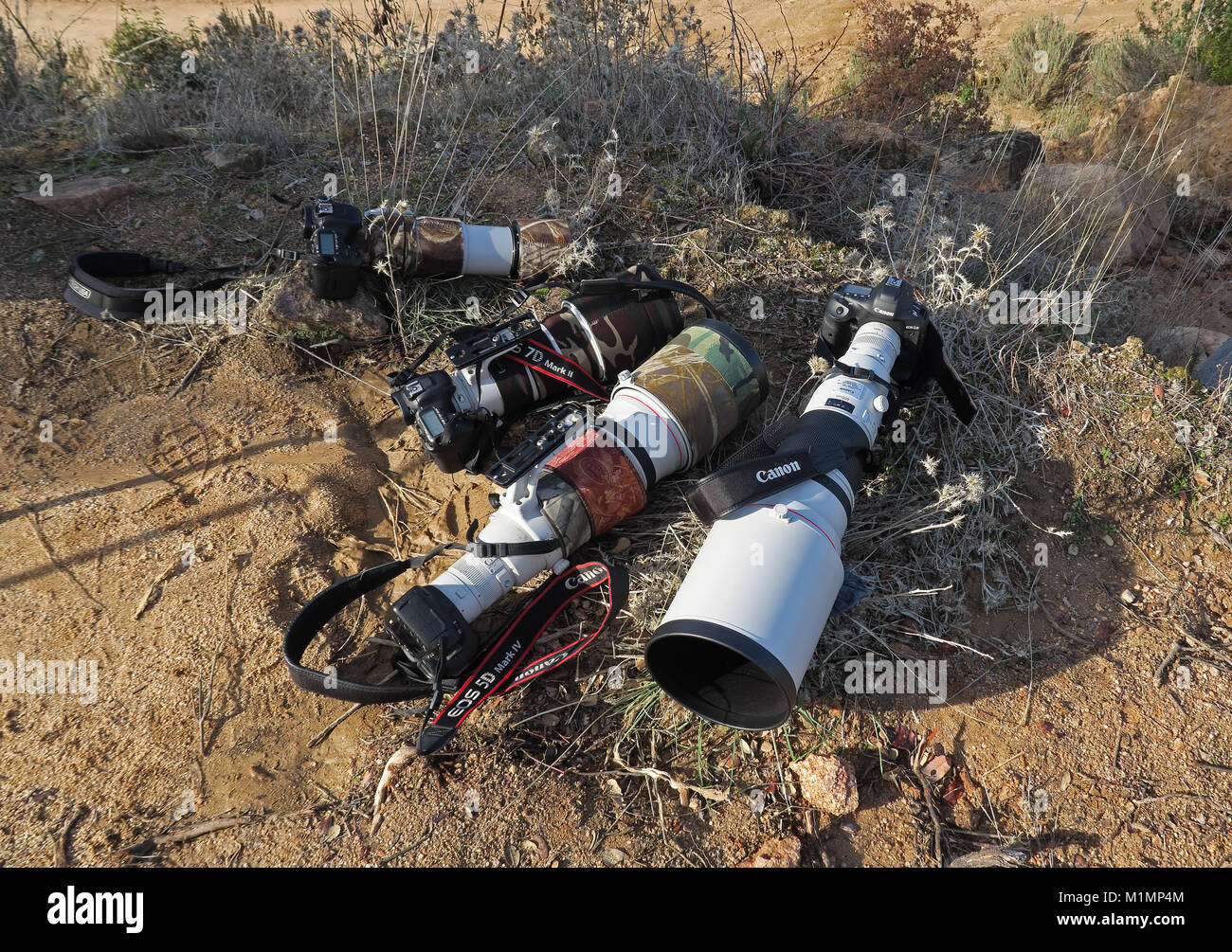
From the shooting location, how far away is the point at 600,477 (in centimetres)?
244

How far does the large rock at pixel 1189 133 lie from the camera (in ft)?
19.1

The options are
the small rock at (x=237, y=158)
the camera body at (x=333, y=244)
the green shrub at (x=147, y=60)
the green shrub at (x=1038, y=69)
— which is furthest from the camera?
the green shrub at (x=1038, y=69)

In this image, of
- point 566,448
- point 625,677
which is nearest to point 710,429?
point 566,448

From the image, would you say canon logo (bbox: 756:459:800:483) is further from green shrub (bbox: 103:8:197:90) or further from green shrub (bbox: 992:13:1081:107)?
green shrub (bbox: 992:13:1081:107)

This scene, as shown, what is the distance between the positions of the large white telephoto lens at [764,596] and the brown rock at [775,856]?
0.36 m

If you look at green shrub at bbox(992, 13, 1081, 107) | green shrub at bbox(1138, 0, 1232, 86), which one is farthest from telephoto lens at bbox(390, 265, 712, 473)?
green shrub at bbox(992, 13, 1081, 107)

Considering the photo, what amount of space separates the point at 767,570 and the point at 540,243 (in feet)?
6.63

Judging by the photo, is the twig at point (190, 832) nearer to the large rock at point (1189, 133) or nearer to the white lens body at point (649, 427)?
the white lens body at point (649, 427)

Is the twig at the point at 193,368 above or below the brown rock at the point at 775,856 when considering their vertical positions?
above

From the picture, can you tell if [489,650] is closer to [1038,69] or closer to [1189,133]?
[1189,133]

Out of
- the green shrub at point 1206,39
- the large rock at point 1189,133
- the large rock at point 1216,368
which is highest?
the green shrub at point 1206,39

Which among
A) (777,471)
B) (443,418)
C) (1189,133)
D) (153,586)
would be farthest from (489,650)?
(1189,133)

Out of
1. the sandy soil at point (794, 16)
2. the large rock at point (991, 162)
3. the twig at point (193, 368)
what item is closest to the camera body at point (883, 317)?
the twig at point (193, 368)

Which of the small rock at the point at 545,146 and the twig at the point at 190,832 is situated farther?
the small rock at the point at 545,146
